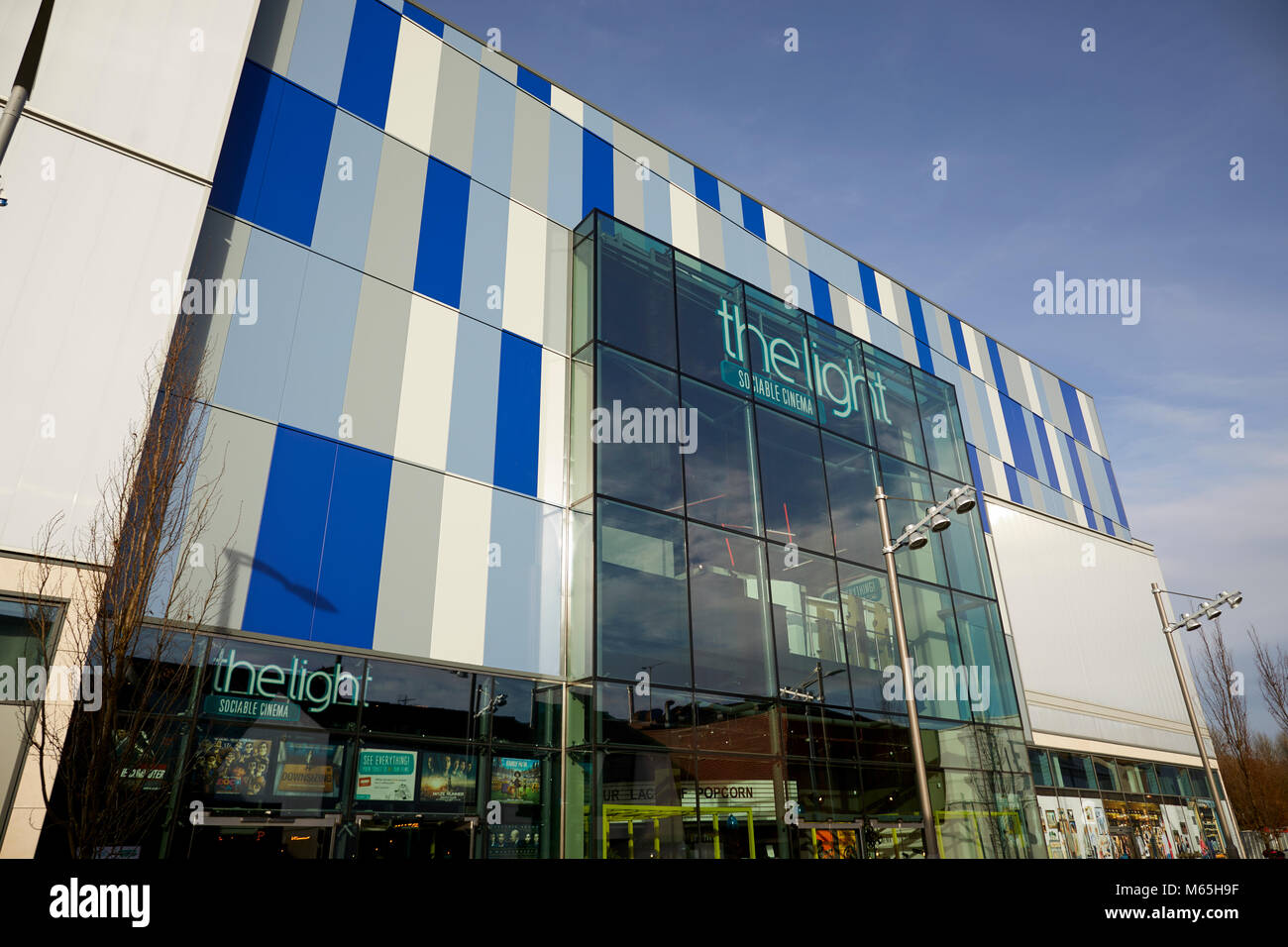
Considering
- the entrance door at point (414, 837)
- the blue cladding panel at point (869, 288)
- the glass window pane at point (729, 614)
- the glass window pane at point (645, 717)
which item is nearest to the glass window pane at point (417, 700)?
the entrance door at point (414, 837)

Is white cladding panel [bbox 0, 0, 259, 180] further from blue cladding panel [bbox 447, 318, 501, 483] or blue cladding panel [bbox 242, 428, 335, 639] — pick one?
blue cladding panel [bbox 447, 318, 501, 483]

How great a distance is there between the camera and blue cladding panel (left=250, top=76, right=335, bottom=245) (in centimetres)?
1488

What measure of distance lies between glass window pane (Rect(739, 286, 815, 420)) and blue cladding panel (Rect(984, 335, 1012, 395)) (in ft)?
49.8

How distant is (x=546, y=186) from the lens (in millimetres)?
19781

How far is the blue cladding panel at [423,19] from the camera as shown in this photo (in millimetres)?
18547

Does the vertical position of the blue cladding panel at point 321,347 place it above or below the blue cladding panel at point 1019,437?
below

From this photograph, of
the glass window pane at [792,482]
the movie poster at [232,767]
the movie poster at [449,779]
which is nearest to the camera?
the movie poster at [232,767]

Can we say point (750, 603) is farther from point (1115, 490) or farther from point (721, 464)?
point (1115, 490)

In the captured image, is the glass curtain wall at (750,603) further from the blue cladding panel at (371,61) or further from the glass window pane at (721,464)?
the blue cladding panel at (371,61)

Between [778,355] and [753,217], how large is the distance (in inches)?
245

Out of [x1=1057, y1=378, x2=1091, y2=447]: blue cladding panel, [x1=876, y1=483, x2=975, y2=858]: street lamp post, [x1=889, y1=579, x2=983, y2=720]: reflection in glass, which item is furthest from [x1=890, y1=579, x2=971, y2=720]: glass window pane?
[x1=1057, y1=378, x2=1091, y2=447]: blue cladding panel

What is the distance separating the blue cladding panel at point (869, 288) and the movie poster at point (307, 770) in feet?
76.0
